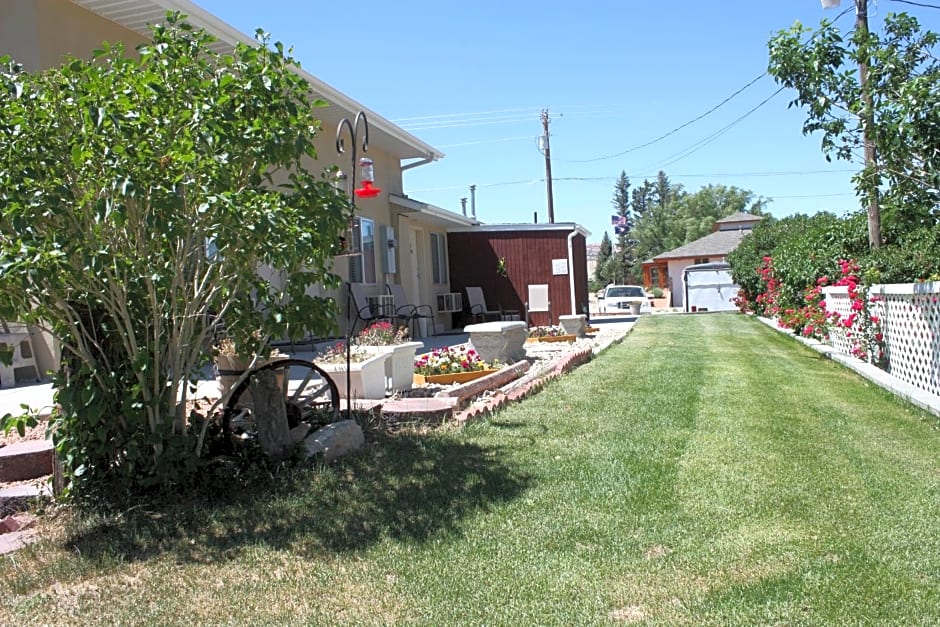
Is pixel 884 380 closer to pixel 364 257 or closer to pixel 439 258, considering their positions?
pixel 364 257

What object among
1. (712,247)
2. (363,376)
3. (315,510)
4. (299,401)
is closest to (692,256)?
(712,247)

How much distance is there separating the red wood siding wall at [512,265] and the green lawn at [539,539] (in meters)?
13.0

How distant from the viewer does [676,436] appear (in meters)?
5.30

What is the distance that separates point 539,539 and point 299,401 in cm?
254

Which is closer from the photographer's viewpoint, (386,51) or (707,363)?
(707,363)

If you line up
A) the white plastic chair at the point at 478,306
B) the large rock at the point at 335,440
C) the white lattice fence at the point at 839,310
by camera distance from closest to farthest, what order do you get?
the large rock at the point at 335,440 → the white lattice fence at the point at 839,310 → the white plastic chair at the point at 478,306

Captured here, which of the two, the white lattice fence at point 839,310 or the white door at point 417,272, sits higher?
the white door at point 417,272

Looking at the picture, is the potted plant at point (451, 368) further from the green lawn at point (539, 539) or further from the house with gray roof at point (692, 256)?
the house with gray roof at point (692, 256)

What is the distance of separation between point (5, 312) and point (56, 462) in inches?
37.9

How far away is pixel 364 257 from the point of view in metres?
13.3

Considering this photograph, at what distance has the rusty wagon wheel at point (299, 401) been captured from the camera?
4.61 meters

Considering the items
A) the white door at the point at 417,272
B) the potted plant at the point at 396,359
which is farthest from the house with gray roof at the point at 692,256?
the potted plant at the point at 396,359

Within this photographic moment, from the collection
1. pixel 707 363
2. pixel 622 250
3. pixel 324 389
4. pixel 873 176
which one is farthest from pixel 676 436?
pixel 622 250

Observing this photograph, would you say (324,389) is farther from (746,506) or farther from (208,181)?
(746,506)
